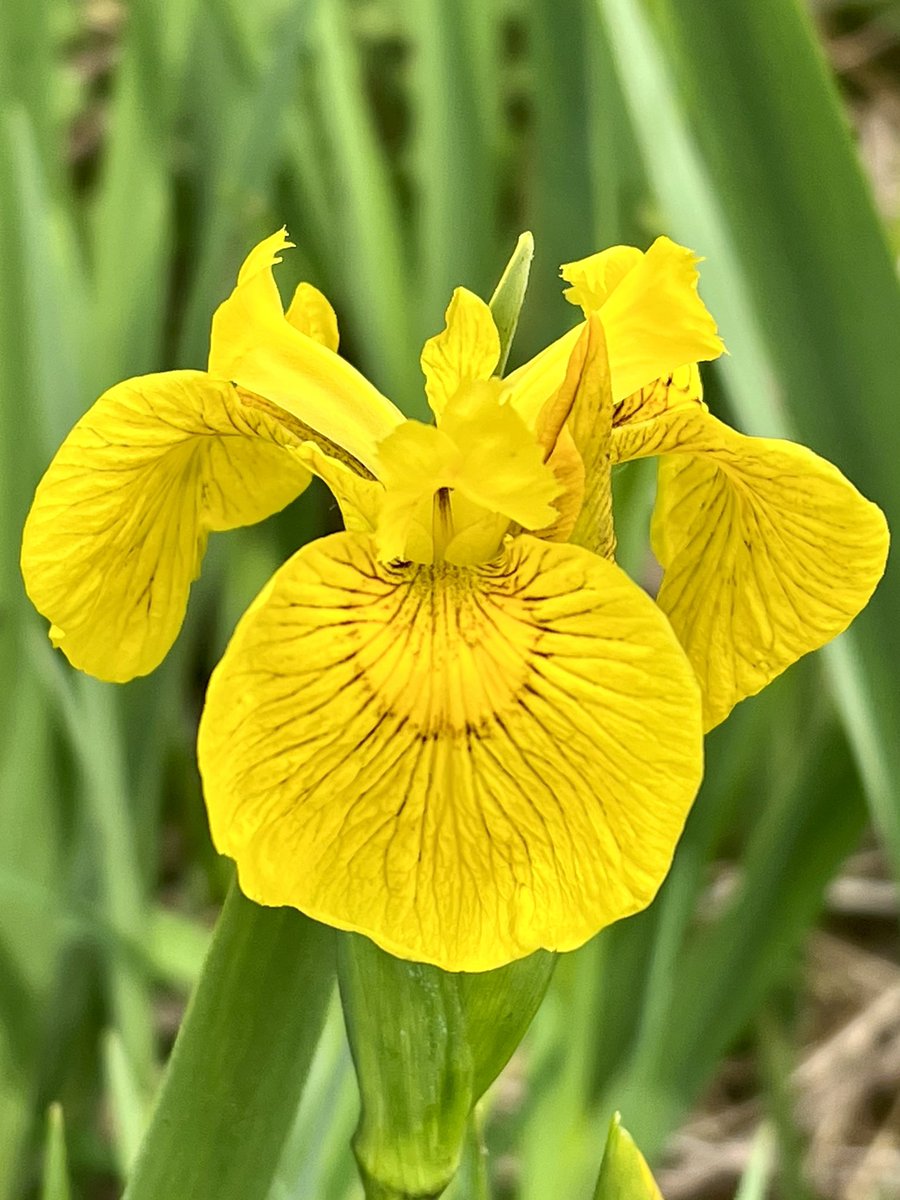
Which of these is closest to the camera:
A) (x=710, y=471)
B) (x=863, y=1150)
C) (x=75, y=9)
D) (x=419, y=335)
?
(x=710, y=471)

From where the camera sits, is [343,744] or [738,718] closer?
[343,744]

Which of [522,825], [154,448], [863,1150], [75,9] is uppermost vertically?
[75,9]

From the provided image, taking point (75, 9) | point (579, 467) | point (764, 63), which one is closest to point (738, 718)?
point (764, 63)

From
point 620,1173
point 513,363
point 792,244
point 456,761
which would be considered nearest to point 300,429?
point 456,761

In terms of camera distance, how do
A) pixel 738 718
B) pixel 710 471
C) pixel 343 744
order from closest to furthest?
1. pixel 343 744
2. pixel 710 471
3. pixel 738 718

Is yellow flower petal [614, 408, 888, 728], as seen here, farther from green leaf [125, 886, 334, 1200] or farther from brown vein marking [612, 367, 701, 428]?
green leaf [125, 886, 334, 1200]

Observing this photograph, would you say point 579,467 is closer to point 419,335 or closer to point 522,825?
point 522,825
